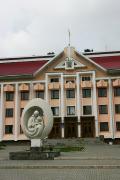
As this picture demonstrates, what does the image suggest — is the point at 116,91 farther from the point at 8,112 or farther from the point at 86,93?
the point at 8,112

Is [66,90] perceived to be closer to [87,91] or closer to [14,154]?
[87,91]

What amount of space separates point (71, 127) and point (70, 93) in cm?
474

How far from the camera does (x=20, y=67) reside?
4631 centimetres

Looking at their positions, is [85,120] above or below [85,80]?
below

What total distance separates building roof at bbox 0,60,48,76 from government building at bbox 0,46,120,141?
140mm

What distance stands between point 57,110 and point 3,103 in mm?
7657

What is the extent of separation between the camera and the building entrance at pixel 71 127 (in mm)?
41875

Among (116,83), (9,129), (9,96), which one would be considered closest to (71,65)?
(116,83)

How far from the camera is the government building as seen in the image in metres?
41.9

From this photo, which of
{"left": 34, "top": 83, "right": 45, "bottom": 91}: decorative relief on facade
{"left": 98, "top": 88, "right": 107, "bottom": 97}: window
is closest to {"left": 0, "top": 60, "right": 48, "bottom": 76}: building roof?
{"left": 34, "top": 83, "right": 45, "bottom": 91}: decorative relief on facade

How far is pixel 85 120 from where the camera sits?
4188 centimetres

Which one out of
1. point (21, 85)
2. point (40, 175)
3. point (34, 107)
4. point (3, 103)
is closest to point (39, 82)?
point (21, 85)

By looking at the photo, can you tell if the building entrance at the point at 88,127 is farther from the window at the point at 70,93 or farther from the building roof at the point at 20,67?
the building roof at the point at 20,67

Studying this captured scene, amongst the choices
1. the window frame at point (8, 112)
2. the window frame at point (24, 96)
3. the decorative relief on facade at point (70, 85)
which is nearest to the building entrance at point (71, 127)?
the decorative relief on facade at point (70, 85)
